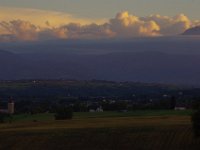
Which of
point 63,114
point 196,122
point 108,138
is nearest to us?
point 196,122

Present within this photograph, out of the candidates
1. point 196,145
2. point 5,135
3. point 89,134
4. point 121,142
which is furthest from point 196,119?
point 5,135

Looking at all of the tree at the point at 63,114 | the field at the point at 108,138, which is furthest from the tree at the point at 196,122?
the tree at the point at 63,114

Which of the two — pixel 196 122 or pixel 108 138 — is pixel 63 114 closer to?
pixel 108 138

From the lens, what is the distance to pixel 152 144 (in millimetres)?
61031

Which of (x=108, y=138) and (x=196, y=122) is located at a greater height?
(x=196, y=122)

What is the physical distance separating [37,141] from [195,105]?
14.8 meters

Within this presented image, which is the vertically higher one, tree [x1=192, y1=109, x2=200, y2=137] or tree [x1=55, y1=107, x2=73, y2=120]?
tree [x1=192, y1=109, x2=200, y2=137]

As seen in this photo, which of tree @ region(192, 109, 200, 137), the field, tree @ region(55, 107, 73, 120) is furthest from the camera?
tree @ region(55, 107, 73, 120)

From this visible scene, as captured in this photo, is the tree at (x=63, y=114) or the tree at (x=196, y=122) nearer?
the tree at (x=196, y=122)

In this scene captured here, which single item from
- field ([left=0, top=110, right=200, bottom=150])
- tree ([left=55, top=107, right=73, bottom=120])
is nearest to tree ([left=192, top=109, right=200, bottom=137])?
field ([left=0, top=110, right=200, bottom=150])

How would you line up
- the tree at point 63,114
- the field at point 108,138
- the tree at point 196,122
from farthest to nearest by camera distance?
1. the tree at point 63,114
2. the field at point 108,138
3. the tree at point 196,122

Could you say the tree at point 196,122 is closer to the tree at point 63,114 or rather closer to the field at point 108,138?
the field at point 108,138

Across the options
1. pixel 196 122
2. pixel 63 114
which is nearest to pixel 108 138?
pixel 196 122

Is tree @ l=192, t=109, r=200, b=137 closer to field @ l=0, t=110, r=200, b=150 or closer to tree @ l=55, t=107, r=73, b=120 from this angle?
field @ l=0, t=110, r=200, b=150
